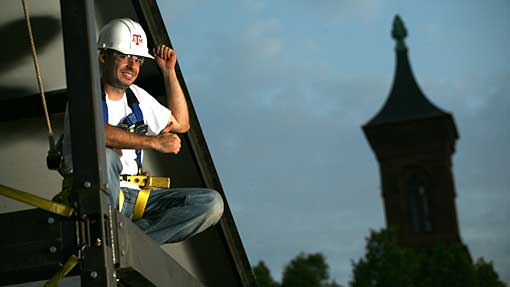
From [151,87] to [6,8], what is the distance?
992 mm

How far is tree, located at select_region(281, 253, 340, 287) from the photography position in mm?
49122

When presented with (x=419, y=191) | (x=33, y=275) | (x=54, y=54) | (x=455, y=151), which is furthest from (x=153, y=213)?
(x=455, y=151)

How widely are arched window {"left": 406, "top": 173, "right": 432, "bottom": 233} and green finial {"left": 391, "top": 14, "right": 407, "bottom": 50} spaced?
9.52 metres

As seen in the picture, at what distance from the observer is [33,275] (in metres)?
5.71

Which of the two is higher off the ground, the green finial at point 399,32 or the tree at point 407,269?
the green finial at point 399,32

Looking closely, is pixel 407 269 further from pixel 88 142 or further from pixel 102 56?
pixel 88 142

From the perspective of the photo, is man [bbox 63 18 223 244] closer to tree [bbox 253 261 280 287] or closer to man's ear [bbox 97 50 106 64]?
man's ear [bbox 97 50 106 64]

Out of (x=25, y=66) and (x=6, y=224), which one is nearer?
(x=6, y=224)

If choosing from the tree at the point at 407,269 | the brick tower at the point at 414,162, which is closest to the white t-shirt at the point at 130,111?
the tree at the point at 407,269

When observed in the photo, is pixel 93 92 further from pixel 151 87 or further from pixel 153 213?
pixel 151 87

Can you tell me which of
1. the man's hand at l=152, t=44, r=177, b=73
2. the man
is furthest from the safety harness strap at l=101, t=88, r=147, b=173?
the man's hand at l=152, t=44, r=177, b=73

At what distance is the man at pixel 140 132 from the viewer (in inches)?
249

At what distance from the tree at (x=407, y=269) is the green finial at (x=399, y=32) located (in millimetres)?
36657

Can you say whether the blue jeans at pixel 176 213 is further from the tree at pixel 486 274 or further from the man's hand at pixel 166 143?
the tree at pixel 486 274
